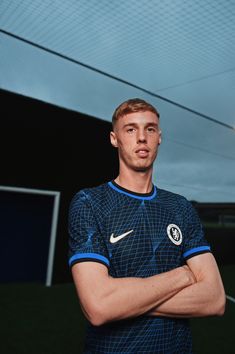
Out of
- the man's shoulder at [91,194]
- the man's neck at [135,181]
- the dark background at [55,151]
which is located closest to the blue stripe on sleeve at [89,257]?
the man's shoulder at [91,194]

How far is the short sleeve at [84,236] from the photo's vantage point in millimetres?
1582

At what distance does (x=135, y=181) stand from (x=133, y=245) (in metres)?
0.38

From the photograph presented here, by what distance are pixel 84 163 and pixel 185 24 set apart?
5.53 metres

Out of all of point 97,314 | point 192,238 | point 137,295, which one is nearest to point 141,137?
point 192,238

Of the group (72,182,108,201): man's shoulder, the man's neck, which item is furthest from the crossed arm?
the man's neck

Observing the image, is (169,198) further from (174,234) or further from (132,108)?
(132,108)

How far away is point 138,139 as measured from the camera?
1.76 m

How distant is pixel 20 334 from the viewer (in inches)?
207

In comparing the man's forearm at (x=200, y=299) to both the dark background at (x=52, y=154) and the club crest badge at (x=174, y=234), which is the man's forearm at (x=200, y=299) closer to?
the club crest badge at (x=174, y=234)

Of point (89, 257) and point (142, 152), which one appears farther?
point (142, 152)

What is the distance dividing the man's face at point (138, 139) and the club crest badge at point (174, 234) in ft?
1.22

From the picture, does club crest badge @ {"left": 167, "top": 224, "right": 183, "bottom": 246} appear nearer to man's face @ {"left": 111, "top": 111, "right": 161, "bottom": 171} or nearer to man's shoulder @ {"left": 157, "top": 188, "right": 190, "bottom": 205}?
man's shoulder @ {"left": 157, "top": 188, "right": 190, "bottom": 205}

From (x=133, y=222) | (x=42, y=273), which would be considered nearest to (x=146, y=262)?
(x=133, y=222)

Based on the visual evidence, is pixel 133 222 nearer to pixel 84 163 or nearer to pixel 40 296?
pixel 40 296
